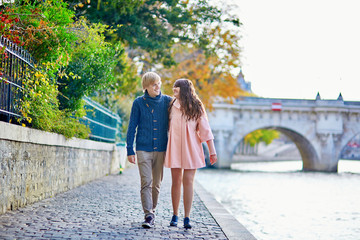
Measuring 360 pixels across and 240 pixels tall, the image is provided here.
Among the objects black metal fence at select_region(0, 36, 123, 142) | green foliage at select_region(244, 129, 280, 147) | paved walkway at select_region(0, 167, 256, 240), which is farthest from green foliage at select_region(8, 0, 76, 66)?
green foliage at select_region(244, 129, 280, 147)

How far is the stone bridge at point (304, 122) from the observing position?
129ft

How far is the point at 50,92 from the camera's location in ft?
23.2

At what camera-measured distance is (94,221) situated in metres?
5.67

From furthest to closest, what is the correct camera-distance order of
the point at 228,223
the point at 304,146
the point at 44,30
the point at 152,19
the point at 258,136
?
the point at 258,136, the point at 304,146, the point at 152,19, the point at 44,30, the point at 228,223

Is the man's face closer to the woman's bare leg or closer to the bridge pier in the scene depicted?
the woman's bare leg

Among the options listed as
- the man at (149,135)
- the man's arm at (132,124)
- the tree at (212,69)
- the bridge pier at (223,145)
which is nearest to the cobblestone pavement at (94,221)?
the man at (149,135)

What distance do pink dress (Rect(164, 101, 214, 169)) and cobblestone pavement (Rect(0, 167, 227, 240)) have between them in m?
0.68

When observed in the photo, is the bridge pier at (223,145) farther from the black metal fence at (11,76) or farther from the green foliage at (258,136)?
the black metal fence at (11,76)

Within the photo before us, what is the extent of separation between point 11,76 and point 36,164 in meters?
1.23

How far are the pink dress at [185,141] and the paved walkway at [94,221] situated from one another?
Result: 68 centimetres

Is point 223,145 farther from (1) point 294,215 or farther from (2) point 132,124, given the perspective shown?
(2) point 132,124

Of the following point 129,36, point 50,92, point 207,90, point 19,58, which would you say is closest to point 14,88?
point 19,58

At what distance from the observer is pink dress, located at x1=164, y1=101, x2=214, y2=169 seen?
18.0ft

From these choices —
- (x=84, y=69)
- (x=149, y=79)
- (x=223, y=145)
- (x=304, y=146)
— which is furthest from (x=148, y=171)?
(x=304, y=146)
